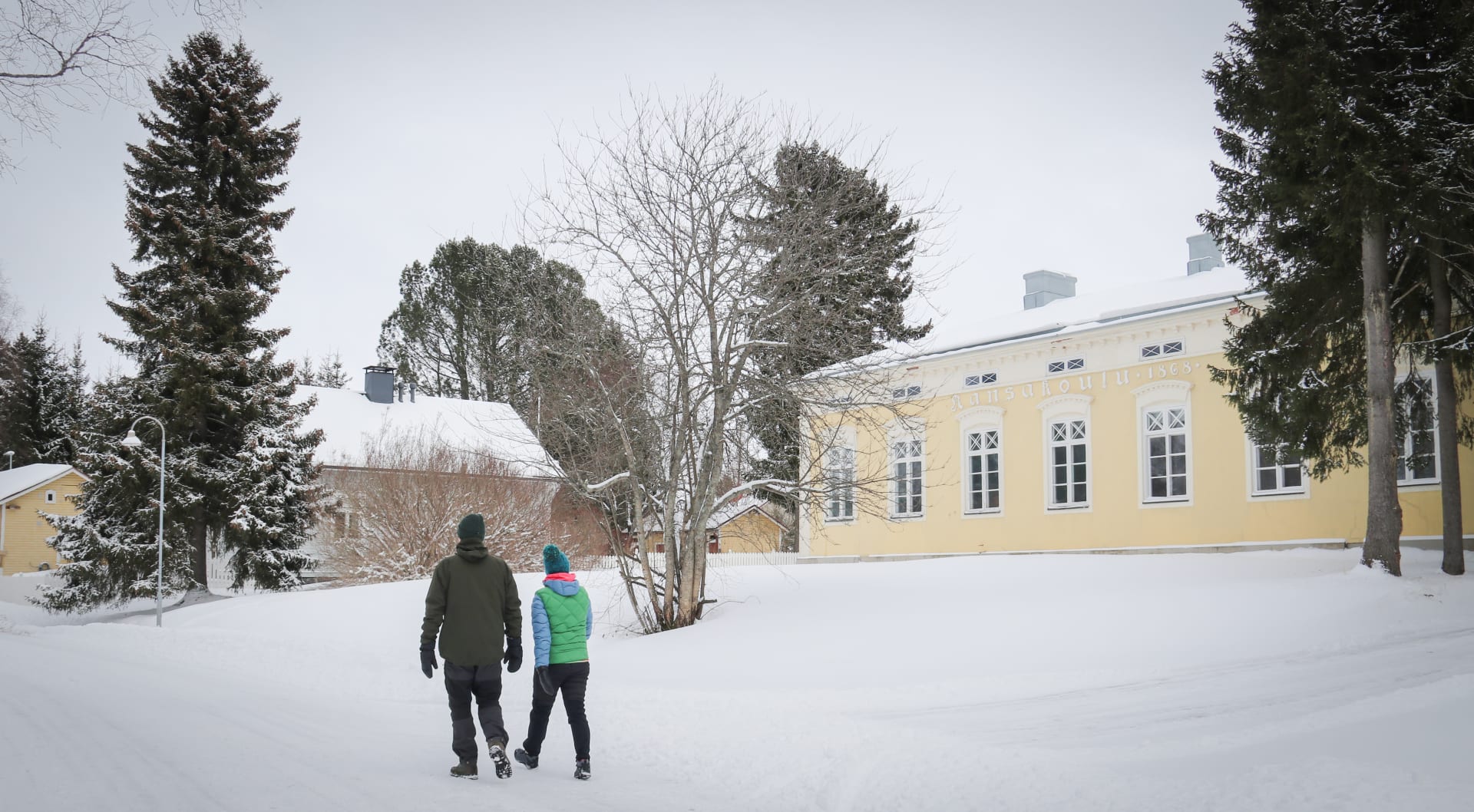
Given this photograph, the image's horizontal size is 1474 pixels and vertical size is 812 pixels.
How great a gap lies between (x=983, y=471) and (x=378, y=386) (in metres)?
29.3

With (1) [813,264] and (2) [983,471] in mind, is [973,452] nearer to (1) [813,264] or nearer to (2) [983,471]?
(2) [983,471]

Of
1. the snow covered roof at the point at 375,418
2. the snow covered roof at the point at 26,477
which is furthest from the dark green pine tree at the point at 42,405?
the snow covered roof at the point at 375,418

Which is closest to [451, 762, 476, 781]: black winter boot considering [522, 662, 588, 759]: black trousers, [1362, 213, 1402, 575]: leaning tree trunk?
[522, 662, 588, 759]: black trousers

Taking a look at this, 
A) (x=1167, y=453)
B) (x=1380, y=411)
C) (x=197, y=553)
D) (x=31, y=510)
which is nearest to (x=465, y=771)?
(x=1380, y=411)

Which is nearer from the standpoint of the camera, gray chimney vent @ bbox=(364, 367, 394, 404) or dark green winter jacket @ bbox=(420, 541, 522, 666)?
dark green winter jacket @ bbox=(420, 541, 522, 666)

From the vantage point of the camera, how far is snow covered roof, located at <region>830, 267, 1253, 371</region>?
23.2 metres

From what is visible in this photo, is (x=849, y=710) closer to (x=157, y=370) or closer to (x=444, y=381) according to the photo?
(x=157, y=370)

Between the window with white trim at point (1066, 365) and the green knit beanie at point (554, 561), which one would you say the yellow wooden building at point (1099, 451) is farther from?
the green knit beanie at point (554, 561)

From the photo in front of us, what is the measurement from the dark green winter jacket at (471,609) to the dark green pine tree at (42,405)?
52.8m

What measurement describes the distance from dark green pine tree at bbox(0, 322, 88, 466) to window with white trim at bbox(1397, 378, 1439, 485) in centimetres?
5390

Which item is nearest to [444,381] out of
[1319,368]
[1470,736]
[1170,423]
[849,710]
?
[1170,423]

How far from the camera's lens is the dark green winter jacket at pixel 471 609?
7.43m

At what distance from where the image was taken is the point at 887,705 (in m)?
10.7

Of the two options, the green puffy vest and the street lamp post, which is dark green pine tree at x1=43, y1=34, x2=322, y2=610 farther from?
the green puffy vest
